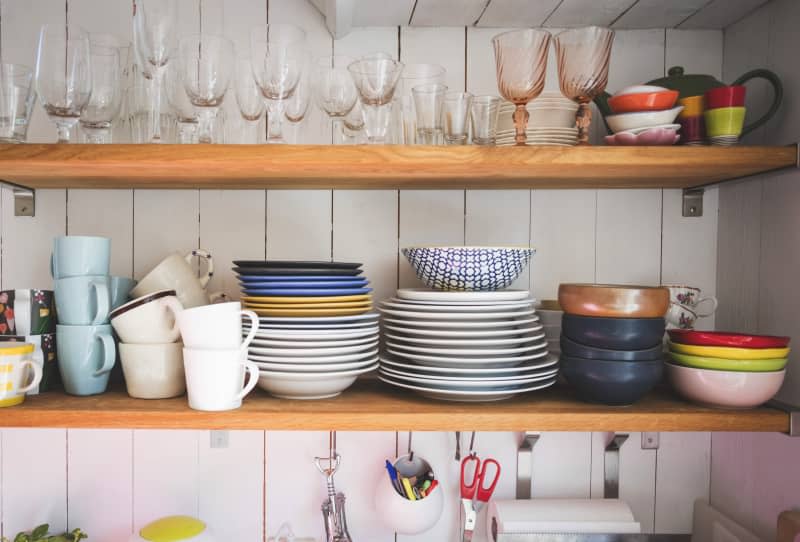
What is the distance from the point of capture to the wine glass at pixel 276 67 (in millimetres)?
926

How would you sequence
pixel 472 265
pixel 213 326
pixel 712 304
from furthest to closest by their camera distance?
pixel 712 304 → pixel 472 265 → pixel 213 326

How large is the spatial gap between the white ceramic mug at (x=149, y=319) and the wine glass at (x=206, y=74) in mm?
286

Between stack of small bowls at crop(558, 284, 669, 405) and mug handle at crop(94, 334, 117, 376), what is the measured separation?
0.76 metres

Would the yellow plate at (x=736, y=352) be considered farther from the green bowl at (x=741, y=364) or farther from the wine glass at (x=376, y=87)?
the wine glass at (x=376, y=87)

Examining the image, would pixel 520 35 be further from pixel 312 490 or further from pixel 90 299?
pixel 312 490

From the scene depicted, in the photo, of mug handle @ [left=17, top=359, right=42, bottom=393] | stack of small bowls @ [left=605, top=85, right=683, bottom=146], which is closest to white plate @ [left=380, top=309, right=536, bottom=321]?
stack of small bowls @ [left=605, top=85, right=683, bottom=146]

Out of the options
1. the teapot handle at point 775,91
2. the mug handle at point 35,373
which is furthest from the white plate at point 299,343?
the teapot handle at point 775,91

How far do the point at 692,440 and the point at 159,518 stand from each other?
1159 millimetres

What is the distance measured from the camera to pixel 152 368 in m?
0.90

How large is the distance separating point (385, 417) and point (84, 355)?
19.9 inches

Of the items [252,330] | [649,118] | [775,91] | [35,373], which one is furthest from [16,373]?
[775,91]

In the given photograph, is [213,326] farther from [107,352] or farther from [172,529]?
[172,529]

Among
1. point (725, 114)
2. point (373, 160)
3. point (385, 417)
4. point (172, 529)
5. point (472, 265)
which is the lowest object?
point (172, 529)

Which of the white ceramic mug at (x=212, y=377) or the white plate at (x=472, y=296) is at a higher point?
the white plate at (x=472, y=296)
